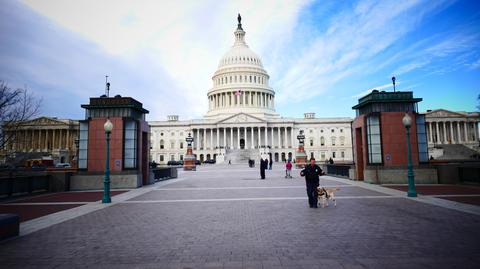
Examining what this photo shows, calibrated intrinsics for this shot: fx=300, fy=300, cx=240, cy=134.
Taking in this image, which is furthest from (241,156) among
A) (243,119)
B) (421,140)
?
(421,140)

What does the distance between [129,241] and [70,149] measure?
107 m

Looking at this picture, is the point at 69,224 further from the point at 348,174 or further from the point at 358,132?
the point at 348,174

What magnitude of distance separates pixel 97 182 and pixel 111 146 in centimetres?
→ 264

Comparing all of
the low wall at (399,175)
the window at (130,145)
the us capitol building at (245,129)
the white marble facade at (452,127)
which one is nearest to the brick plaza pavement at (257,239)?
the window at (130,145)

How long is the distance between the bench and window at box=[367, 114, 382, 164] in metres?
20.6

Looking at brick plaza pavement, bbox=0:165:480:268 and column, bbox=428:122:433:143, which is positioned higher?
column, bbox=428:122:433:143

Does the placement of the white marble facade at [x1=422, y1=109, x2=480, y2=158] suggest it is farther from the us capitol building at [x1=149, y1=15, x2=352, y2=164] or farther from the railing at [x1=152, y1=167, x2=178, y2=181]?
the railing at [x1=152, y1=167, x2=178, y2=181]

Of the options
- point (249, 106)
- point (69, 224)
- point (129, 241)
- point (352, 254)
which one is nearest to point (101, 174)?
point (69, 224)

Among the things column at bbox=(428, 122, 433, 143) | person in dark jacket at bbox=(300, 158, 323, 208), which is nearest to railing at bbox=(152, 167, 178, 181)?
person in dark jacket at bbox=(300, 158, 323, 208)

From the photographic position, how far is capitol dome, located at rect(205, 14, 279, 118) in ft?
398

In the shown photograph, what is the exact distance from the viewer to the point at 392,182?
2122 cm

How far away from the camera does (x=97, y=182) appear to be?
68.0 ft

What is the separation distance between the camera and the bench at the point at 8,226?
7.83 meters

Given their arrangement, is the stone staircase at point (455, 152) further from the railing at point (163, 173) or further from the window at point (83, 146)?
the window at point (83, 146)
